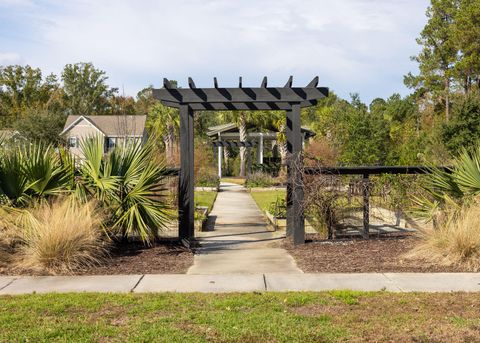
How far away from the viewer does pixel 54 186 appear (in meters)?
9.89

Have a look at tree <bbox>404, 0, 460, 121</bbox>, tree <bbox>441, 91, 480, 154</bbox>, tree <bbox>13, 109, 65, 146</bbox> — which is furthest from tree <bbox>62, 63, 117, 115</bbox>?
tree <bbox>441, 91, 480, 154</bbox>

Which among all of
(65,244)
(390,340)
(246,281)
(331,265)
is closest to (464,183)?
(331,265)

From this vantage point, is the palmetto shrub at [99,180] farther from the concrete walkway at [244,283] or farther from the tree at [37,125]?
the tree at [37,125]

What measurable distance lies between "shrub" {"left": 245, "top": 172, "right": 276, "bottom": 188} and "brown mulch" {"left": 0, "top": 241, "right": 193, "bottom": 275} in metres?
22.4

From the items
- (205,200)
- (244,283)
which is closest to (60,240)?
(244,283)

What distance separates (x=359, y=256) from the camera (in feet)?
30.9

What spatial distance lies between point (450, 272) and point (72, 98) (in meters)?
81.1

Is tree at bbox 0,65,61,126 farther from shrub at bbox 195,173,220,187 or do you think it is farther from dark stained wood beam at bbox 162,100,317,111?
dark stained wood beam at bbox 162,100,317,111

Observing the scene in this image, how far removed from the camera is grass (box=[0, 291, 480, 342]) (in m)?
5.00

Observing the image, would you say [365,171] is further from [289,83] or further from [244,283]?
[244,283]

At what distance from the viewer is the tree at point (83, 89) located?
8275 centimetres

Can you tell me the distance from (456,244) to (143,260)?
5092 mm

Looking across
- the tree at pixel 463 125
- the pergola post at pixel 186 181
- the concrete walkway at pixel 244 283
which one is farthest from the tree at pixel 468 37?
the concrete walkway at pixel 244 283

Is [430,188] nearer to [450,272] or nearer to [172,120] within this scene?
[450,272]
